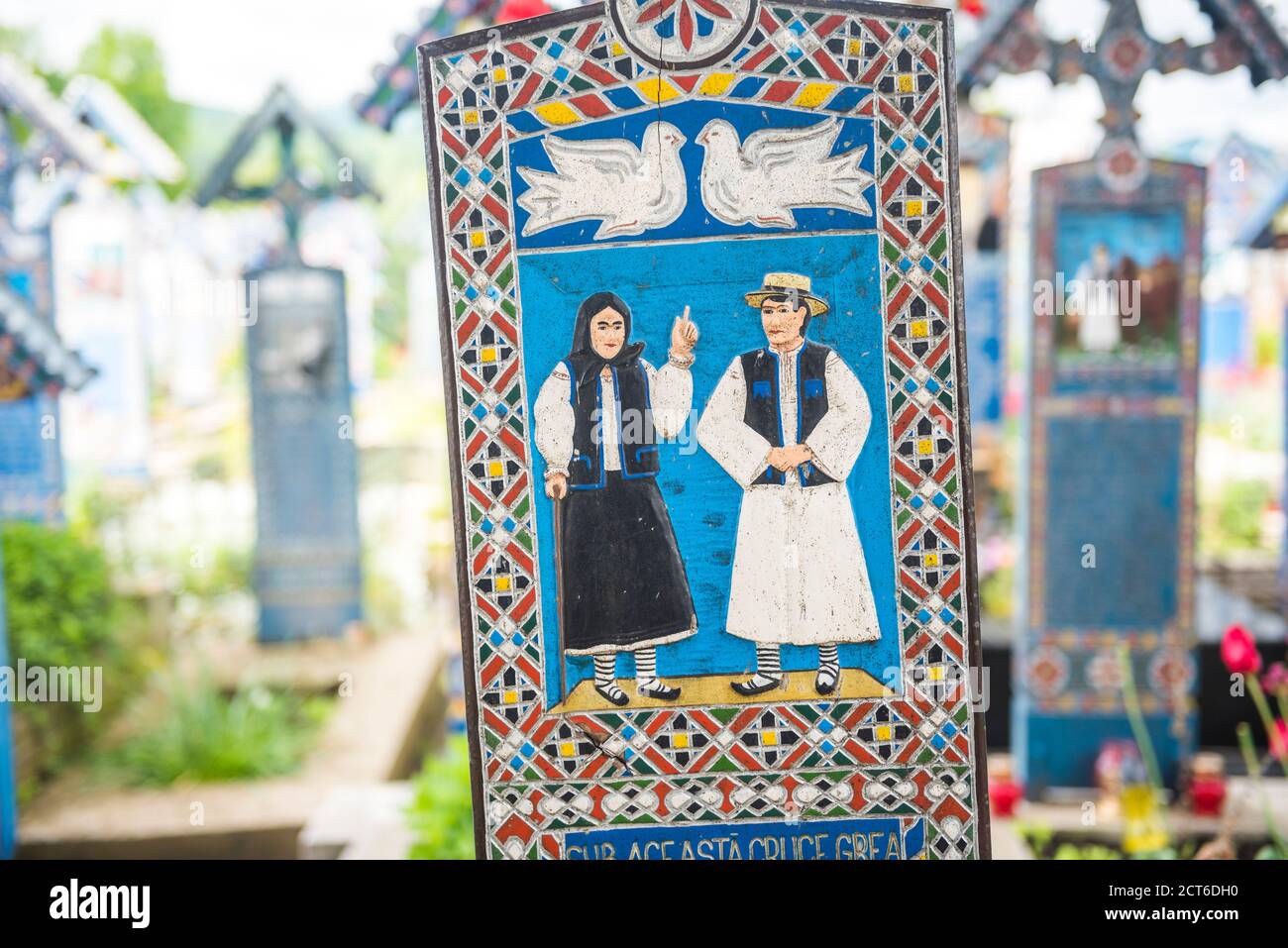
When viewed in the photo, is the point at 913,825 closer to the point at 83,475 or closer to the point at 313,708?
the point at 313,708

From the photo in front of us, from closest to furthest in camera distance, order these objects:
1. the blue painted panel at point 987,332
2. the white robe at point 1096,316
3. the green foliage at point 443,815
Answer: the green foliage at point 443,815, the white robe at point 1096,316, the blue painted panel at point 987,332

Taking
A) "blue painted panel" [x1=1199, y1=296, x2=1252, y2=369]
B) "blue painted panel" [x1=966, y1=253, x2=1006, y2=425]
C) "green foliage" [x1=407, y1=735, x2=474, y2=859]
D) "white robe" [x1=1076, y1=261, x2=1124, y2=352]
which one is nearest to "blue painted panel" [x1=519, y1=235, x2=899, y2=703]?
"green foliage" [x1=407, y1=735, x2=474, y2=859]

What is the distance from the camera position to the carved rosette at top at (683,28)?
7.77ft

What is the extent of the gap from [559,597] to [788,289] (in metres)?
0.89

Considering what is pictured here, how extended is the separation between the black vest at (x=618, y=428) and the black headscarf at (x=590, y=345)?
0.05ft

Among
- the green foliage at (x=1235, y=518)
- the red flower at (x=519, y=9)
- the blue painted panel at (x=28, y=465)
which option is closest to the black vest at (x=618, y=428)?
the red flower at (x=519, y=9)

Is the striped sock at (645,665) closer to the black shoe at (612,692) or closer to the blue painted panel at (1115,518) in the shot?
the black shoe at (612,692)

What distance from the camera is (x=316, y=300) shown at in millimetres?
7074

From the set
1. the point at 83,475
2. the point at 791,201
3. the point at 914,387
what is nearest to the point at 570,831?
the point at 914,387

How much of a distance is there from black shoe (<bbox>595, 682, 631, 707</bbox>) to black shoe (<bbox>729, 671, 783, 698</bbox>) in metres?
0.26

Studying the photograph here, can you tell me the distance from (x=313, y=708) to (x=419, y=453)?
202 inches

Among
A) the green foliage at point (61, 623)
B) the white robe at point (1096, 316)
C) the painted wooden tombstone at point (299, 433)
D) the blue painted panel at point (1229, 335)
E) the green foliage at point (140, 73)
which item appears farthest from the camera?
the green foliage at point (140, 73)

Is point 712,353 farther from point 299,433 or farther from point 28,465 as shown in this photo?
point 28,465

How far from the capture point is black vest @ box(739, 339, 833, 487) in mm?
2436
